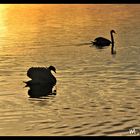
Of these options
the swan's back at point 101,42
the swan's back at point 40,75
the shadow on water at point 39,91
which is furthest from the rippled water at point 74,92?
the swan's back at point 101,42

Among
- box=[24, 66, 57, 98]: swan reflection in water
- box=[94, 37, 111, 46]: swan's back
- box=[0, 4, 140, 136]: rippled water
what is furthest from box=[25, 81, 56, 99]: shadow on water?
box=[94, 37, 111, 46]: swan's back

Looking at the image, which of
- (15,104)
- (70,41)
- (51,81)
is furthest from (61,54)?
(15,104)

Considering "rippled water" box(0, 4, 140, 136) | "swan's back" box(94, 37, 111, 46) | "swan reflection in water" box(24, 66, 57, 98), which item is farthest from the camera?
"swan's back" box(94, 37, 111, 46)

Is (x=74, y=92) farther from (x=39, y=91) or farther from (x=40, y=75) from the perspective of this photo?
(x=40, y=75)

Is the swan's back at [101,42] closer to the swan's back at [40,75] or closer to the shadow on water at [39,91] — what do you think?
the swan's back at [40,75]

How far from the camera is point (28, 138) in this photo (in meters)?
6.83

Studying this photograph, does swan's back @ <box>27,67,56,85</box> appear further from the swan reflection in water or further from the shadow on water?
the shadow on water

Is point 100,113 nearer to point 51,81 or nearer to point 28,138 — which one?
point 51,81

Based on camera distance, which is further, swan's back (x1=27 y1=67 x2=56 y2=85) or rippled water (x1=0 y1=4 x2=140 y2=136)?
swan's back (x1=27 y1=67 x2=56 y2=85)

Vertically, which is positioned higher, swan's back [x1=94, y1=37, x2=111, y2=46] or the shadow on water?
swan's back [x1=94, y1=37, x2=111, y2=46]

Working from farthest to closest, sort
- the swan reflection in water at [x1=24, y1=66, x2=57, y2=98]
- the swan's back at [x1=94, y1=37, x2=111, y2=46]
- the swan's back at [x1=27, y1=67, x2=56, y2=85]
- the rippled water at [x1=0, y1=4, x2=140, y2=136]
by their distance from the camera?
the swan's back at [x1=94, y1=37, x2=111, y2=46]
the swan's back at [x1=27, y1=67, x2=56, y2=85]
the swan reflection in water at [x1=24, y1=66, x2=57, y2=98]
the rippled water at [x1=0, y1=4, x2=140, y2=136]

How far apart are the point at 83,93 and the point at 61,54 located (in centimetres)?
1249

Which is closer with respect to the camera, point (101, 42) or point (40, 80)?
point (40, 80)

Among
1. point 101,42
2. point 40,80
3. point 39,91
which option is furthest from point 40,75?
point 101,42
